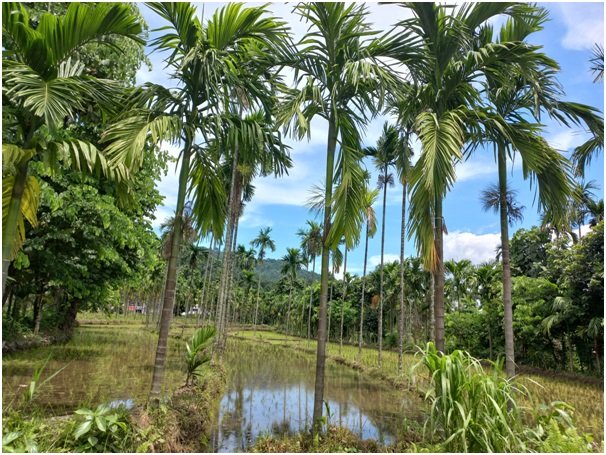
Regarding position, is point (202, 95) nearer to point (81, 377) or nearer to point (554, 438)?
point (554, 438)

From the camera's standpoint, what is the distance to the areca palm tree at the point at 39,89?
3777mm

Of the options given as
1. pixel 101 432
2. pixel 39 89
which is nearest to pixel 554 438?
pixel 101 432

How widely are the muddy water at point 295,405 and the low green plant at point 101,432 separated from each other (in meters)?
2.19

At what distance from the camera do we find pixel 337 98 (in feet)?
21.2

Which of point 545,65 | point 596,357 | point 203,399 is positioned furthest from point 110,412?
point 596,357

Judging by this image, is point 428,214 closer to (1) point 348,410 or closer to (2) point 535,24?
(2) point 535,24

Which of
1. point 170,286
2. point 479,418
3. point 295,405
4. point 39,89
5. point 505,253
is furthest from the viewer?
point 295,405

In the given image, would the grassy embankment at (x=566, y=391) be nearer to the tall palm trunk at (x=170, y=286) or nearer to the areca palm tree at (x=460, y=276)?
the tall palm trunk at (x=170, y=286)

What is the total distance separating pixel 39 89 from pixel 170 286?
3.04 metres

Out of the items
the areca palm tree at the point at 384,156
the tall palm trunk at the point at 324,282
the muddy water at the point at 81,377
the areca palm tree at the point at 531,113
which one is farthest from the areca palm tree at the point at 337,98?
the areca palm tree at the point at 384,156

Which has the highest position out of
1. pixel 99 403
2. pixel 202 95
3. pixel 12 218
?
pixel 202 95

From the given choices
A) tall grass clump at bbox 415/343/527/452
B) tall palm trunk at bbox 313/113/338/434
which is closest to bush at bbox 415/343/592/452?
tall grass clump at bbox 415/343/527/452

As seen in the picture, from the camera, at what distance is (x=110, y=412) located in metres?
4.70

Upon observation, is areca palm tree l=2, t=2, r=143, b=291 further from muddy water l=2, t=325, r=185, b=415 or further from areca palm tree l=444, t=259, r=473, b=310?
areca palm tree l=444, t=259, r=473, b=310
